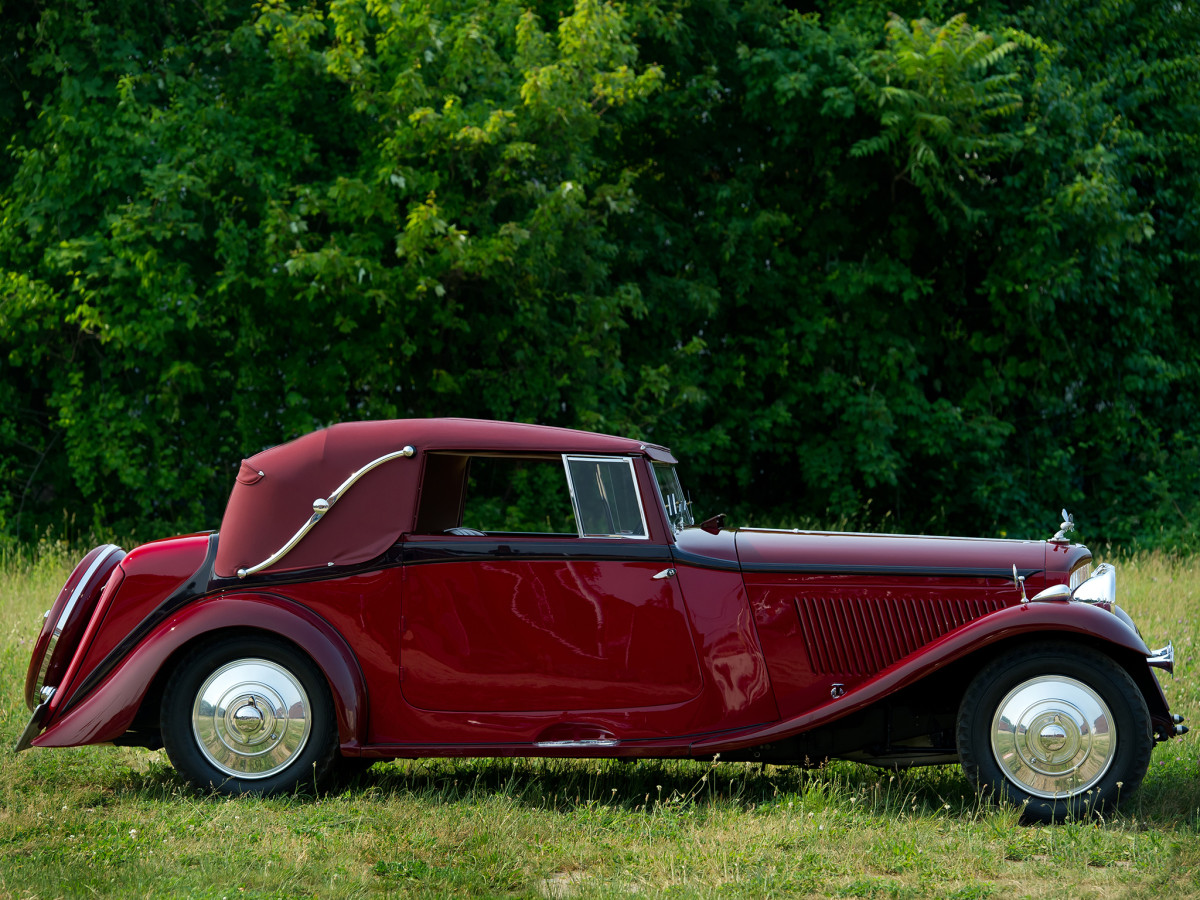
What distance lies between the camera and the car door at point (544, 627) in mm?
4828

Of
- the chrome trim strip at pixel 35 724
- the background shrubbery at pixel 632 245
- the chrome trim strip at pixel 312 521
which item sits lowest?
the chrome trim strip at pixel 35 724

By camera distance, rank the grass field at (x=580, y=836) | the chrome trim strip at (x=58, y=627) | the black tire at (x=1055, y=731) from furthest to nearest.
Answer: the chrome trim strip at (x=58, y=627), the black tire at (x=1055, y=731), the grass field at (x=580, y=836)

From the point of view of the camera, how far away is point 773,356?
1509 centimetres

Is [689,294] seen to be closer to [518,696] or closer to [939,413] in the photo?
[939,413]

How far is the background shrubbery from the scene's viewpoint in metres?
11.6

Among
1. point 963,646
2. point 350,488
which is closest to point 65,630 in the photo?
point 350,488

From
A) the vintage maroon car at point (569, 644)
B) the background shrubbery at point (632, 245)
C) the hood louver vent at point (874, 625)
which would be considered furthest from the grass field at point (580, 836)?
the background shrubbery at point (632, 245)

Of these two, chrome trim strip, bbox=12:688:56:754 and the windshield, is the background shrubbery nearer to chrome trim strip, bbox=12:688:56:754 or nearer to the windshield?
the windshield

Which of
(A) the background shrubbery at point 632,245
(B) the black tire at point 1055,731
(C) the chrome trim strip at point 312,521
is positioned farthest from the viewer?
(A) the background shrubbery at point 632,245

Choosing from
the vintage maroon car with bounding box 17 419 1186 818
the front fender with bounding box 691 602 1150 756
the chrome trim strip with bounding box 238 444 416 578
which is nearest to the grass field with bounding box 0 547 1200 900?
the vintage maroon car with bounding box 17 419 1186 818

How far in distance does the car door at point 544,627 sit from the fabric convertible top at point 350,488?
0.26m

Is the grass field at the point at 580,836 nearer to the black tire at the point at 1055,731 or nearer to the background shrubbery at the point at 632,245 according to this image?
the black tire at the point at 1055,731

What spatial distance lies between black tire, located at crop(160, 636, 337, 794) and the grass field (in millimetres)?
138

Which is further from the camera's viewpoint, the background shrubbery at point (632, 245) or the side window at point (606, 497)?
the background shrubbery at point (632, 245)
